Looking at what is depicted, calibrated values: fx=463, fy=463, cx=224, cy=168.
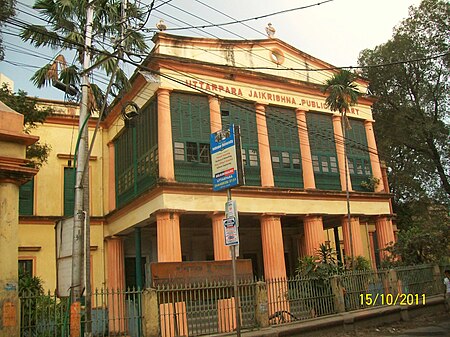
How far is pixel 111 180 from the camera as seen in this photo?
69.4 ft

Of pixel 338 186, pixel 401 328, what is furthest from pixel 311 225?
pixel 401 328

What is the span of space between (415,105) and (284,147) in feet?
45.7

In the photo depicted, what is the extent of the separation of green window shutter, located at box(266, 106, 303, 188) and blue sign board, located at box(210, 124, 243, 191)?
30.8 ft

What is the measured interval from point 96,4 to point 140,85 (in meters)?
A: 6.06

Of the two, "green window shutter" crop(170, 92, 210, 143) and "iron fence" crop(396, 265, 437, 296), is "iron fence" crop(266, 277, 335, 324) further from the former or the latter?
"green window shutter" crop(170, 92, 210, 143)

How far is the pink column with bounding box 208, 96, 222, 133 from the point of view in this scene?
1719cm

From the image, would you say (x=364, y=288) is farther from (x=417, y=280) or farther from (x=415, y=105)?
(x=415, y=105)

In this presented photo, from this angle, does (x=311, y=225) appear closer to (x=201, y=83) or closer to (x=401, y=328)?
(x=401, y=328)

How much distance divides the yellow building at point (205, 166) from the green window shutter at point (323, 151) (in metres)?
0.05

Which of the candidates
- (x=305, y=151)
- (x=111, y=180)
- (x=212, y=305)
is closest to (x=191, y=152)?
(x=305, y=151)

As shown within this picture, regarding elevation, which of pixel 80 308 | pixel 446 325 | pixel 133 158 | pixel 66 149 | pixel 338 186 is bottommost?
pixel 446 325

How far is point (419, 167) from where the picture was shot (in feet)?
96.5

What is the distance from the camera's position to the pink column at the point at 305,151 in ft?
62.0

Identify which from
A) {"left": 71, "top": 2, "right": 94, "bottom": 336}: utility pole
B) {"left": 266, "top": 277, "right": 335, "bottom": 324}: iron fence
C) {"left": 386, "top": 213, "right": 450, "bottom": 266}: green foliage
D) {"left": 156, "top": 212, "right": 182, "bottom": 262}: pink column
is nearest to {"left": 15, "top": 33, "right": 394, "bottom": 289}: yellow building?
{"left": 156, "top": 212, "right": 182, "bottom": 262}: pink column
